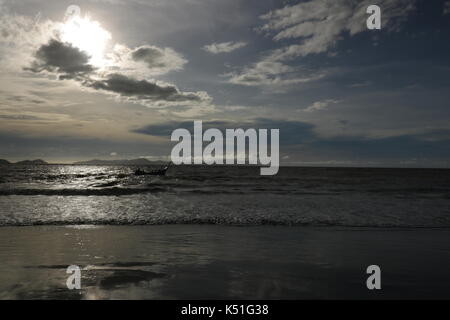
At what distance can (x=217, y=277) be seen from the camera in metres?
7.00

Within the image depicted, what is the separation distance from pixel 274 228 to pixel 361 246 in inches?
164

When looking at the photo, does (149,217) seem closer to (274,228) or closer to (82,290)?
(274,228)

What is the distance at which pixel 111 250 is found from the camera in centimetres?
958

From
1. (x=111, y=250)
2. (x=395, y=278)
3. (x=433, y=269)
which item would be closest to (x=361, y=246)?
(x=433, y=269)

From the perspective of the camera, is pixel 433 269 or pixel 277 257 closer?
pixel 433 269

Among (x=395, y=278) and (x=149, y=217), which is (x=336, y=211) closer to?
(x=149, y=217)

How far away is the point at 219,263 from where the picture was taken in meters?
8.13

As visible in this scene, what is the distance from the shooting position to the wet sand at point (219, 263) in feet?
20.5

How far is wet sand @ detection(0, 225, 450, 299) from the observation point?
625 cm
